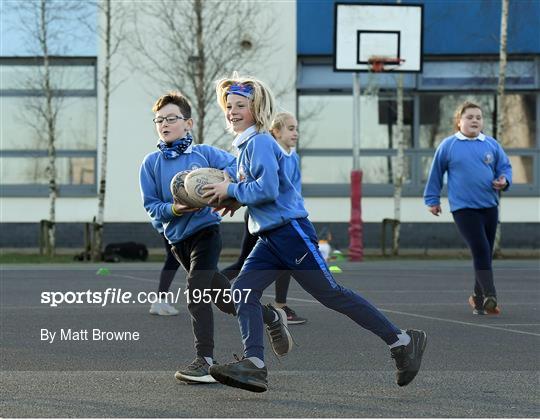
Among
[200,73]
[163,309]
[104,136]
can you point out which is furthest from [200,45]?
[163,309]

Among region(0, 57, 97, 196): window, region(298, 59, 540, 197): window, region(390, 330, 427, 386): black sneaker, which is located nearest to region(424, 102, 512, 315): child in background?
region(390, 330, 427, 386): black sneaker

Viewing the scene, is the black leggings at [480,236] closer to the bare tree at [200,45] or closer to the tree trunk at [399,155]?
the tree trunk at [399,155]

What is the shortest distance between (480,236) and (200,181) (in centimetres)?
474

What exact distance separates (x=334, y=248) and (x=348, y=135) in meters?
3.30

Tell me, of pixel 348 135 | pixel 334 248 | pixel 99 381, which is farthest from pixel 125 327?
pixel 348 135

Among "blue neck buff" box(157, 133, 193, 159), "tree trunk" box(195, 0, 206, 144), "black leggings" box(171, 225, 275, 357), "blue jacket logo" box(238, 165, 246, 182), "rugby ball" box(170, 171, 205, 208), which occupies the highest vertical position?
"tree trunk" box(195, 0, 206, 144)

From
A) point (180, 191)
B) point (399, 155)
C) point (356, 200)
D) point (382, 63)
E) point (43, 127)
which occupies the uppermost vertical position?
point (382, 63)

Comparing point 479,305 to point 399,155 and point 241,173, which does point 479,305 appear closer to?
point 241,173

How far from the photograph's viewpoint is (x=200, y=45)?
2438 centimetres

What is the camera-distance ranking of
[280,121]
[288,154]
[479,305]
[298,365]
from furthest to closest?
1. [479,305]
2. [280,121]
3. [288,154]
4. [298,365]

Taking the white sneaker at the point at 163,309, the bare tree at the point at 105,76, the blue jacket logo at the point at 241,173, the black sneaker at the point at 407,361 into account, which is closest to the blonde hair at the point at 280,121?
the white sneaker at the point at 163,309

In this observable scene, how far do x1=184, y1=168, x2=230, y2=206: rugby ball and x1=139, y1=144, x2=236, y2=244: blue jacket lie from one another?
1.49ft

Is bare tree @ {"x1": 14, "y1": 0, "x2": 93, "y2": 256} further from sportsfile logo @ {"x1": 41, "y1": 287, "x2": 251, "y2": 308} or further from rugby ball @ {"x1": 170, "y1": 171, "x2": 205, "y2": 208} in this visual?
rugby ball @ {"x1": 170, "y1": 171, "x2": 205, "y2": 208}

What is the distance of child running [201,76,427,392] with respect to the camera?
644 cm
